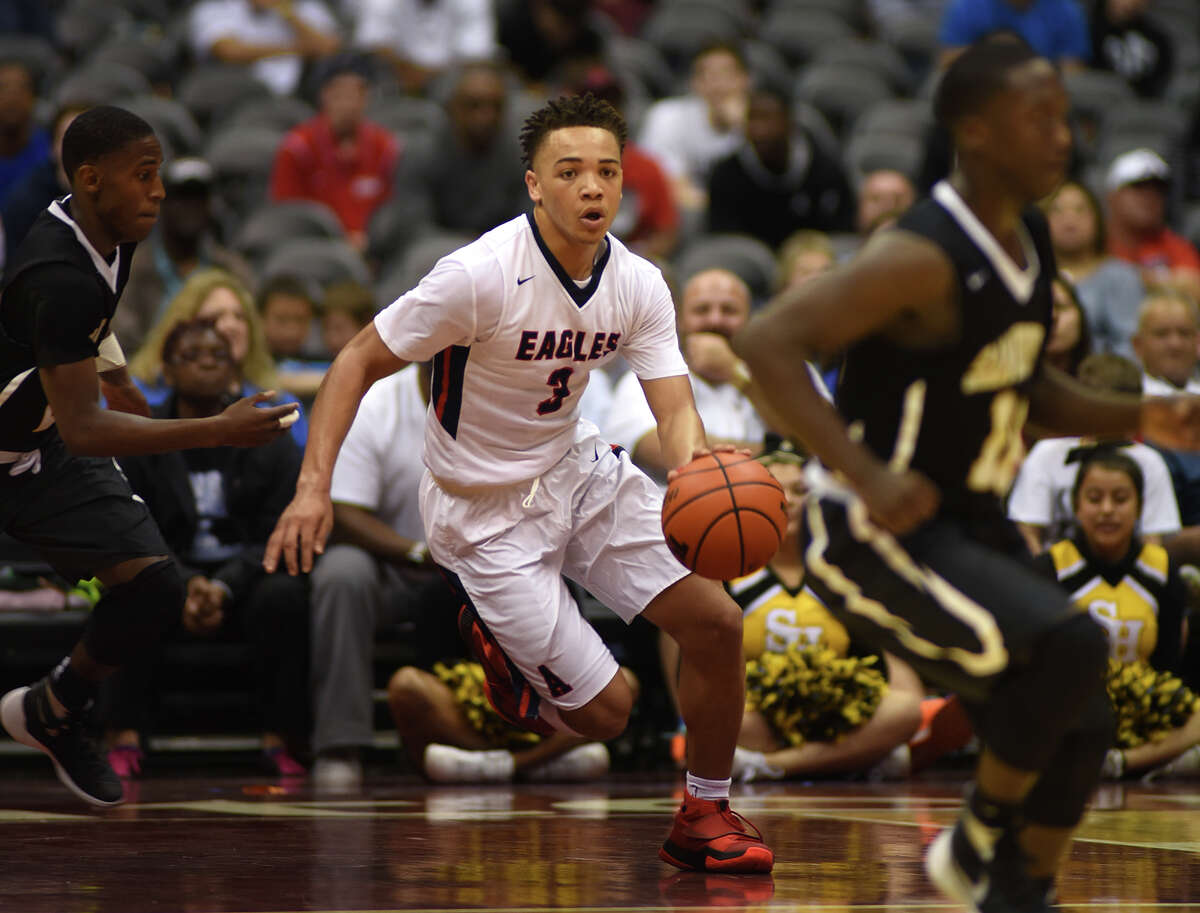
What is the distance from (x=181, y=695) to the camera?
8000 millimetres

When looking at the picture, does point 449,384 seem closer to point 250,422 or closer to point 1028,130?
point 250,422

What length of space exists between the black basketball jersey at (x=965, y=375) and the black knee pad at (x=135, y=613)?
9.62 feet

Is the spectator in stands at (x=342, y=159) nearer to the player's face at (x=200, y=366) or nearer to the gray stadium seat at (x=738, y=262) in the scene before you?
the gray stadium seat at (x=738, y=262)

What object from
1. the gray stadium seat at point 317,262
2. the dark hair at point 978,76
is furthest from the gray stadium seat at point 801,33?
the dark hair at point 978,76

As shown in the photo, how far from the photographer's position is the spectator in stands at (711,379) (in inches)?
319

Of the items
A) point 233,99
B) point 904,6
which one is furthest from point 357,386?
point 904,6

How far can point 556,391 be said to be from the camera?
5.04 m

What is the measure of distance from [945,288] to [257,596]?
467 cm

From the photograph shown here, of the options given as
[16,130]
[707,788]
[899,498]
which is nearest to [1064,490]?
[707,788]

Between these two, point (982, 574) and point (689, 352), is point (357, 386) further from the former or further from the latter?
point (689, 352)

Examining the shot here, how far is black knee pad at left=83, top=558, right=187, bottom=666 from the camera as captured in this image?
19.2 feet

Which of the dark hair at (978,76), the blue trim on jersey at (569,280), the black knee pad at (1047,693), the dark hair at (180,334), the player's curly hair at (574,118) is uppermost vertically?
the player's curly hair at (574,118)

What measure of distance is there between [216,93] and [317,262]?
350 cm

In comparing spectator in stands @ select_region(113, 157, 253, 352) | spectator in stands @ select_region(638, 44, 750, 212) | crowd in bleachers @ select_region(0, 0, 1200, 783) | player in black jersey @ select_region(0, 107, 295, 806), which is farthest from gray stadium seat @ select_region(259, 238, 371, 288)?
player in black jersey @ select_region(0, 107, 295, 806)
